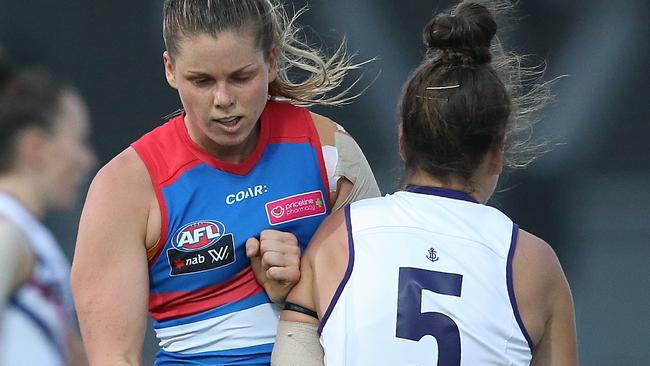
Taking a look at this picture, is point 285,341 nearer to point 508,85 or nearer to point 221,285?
point 221,285

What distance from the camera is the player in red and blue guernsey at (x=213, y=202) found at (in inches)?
95.0

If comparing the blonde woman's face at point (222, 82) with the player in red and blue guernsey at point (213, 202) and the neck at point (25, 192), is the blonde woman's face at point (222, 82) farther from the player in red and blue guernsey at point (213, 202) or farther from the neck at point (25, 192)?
the neck at point (25, 192)

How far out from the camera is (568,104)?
466 centimetres

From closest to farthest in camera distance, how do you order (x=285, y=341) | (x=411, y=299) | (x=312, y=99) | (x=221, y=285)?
(x=411, y=299)
(x=285, y=341)
(x=221, y=285)
(x=312, y=99)

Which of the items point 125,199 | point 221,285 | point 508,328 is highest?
point 125,199

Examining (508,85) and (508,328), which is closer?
(508,328)

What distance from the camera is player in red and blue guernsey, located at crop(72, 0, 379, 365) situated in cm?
241

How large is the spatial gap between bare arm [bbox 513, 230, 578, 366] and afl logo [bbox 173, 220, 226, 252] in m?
0.62

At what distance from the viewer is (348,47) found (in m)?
4.62

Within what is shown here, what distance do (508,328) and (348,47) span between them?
2.51m

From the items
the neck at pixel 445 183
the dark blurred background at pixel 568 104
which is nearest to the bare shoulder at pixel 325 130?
the neck at pixel 445 183

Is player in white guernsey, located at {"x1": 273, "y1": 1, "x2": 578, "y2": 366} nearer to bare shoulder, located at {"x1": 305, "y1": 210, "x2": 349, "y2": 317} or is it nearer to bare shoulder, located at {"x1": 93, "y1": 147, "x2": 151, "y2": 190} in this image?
bare shoulder, located at {"x1": 305, "y1": 210, "x2": 349, "y2": 317}

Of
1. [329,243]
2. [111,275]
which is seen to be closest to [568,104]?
[329,243]

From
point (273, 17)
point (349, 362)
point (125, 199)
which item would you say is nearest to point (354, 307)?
point (349, 362)
